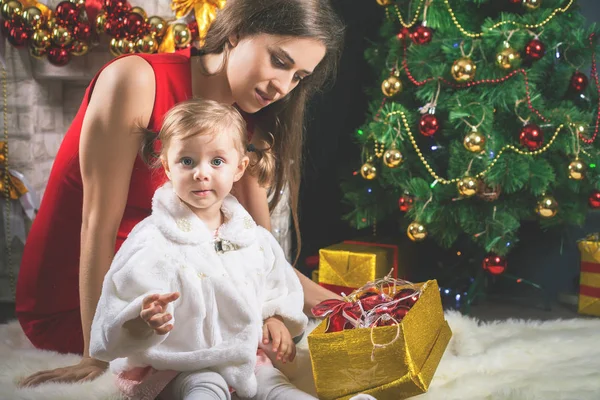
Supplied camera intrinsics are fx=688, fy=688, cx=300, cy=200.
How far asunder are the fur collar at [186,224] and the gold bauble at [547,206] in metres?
1.16

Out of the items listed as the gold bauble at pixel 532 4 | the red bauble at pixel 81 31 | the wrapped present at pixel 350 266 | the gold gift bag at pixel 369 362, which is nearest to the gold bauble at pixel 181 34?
the red bauble at pixel 81 31

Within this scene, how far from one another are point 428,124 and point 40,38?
4.15 feet

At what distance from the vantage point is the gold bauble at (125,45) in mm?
2176

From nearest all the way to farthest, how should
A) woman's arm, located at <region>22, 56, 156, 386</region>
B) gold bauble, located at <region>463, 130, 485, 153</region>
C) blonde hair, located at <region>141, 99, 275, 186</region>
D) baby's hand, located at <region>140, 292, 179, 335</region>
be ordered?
baby's hand, located at <region>140, 292, 179, 335</region> < blonde hair, located at <region>141, 99, 275, 186</region> < woman's arm, located at <region>22, 56, 156, 386</region> < gold bauble, located at <region>463, 130, 485, 153</region>

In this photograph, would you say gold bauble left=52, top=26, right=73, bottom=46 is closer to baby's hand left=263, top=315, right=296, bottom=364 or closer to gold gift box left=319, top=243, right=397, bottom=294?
gold gift box left=319, top=243, right=397, bottom=294

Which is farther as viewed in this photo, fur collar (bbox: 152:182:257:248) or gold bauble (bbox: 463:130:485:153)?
gold bauble (bbox: 463:130:485:153)

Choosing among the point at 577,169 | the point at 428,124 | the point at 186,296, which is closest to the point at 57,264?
the point at 186,296

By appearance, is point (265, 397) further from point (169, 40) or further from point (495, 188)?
point (169, 40)

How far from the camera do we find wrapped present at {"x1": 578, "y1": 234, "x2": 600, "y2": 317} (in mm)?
2320

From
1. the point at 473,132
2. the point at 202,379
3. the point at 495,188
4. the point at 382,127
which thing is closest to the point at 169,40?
the point at 382,127

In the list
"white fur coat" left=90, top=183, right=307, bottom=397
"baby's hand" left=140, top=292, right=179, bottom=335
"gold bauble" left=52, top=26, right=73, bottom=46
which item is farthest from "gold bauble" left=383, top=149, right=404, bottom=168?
"baby's hand" left=140, top=292, right=179, bottom=335

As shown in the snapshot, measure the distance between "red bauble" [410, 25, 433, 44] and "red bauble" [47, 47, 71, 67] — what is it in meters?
1.14

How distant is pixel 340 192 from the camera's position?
112 inches

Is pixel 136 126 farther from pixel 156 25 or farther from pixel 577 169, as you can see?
pixel 577 169
